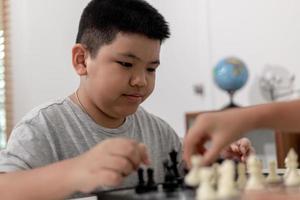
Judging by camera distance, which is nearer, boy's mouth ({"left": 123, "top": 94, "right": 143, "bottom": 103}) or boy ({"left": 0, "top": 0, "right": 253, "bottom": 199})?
boy ({"left": 0, "top": 0, "right": 253, "bottom": 199})

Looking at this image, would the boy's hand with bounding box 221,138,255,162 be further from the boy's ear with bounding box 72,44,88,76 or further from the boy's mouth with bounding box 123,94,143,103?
the boy's ear with bounding box 72,44,88,76

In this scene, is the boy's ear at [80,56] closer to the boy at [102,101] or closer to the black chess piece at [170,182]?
the boy at [102,101]

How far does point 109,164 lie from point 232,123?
0.21 metres

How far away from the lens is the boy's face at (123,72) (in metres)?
1.20

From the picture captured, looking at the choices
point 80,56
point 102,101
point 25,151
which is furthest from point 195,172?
point 80,56

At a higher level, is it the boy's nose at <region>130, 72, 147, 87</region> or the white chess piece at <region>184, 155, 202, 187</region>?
the boy's nose at <region>130, 72, 147, 87</region>

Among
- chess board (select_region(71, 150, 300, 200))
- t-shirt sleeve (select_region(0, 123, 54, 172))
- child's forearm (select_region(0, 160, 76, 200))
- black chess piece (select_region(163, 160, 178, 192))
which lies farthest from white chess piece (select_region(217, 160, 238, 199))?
t-shirt sleeve (select_region(0, 123, 54, 172))

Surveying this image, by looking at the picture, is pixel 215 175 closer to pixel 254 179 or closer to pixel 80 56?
pixel 254 179

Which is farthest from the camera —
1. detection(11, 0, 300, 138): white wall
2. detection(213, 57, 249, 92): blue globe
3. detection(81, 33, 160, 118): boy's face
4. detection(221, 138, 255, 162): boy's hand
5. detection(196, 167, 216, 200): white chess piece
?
detection(11, 0, 300, 138): white wall

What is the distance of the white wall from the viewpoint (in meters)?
3.15

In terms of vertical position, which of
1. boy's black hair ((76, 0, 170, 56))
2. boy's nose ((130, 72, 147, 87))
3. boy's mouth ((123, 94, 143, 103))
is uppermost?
boy's black hair ((76, 0, 170, 56))

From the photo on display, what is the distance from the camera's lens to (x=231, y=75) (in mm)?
2820

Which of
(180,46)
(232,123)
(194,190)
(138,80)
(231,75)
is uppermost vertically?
(180,46)

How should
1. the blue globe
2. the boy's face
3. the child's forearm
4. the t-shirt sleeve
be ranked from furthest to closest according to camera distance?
the blue globe, the boy's face, the t-shirt sleeve, the child's forearm
